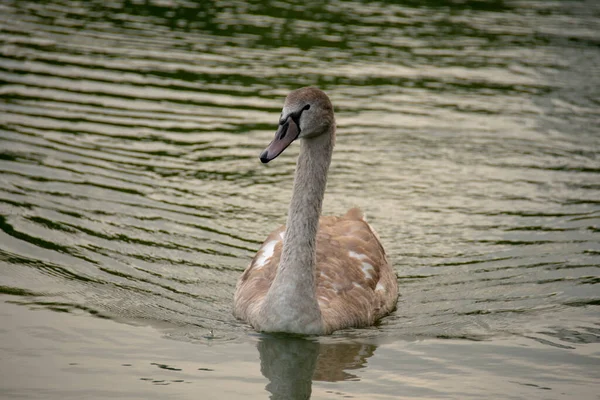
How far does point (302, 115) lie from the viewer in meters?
9.78

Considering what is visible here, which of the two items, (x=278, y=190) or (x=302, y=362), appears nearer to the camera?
(x=302, y=362)

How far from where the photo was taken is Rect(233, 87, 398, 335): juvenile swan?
9844mm

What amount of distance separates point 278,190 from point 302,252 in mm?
3931

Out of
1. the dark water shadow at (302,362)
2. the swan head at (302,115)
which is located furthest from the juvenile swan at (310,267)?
the dark water shadow at (302,362)

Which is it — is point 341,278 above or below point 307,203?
below

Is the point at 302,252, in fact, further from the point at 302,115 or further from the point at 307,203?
the point at 302,115

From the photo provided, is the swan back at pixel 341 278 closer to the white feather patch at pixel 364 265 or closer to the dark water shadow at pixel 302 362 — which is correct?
the white feather patch at pixel 364 265

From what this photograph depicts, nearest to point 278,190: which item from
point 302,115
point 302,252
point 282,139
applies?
point 302,252

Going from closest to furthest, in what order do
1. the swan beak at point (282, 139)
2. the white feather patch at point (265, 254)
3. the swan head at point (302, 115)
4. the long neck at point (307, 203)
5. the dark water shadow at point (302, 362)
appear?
the dark water shadow at point (302, 362) < the swan beak at point (282, 139) < the swan head at point (302, 115) < the long neck at point (307, 203) < the white feather patch at point (265, 254)

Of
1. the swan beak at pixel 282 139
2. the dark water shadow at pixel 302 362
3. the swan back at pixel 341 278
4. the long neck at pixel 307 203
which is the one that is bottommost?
the dark water shadow at pixel 302 362

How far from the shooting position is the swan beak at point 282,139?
9.31 metres

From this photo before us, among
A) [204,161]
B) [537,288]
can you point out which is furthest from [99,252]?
[537,288]

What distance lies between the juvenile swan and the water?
0.19m

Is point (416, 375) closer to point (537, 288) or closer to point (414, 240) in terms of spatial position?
point (537, 288)
